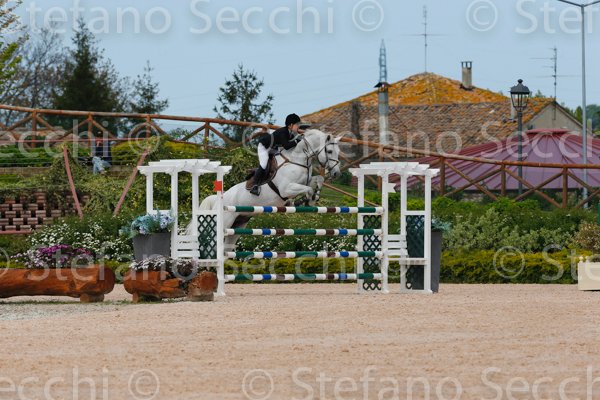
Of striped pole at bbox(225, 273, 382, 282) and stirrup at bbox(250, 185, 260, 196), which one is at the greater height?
stirrup at bbox(250, 185, 260, 196)

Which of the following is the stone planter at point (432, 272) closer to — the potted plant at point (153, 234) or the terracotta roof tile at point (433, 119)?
the potted plant at point (153, 234)

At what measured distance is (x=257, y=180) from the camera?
21.6 meters

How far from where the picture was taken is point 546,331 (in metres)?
13.7

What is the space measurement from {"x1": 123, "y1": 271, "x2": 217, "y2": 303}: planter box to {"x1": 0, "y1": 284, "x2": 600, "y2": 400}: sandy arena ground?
0.34m

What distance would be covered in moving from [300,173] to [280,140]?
636mm

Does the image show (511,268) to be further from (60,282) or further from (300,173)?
(60,282)

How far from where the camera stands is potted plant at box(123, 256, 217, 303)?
17.9m

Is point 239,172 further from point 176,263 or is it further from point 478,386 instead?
point 478,386

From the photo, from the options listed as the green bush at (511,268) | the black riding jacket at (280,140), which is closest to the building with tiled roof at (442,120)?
the green bush at (511,268)

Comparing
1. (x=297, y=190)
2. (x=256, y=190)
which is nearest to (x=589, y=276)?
(x=297, y=190)

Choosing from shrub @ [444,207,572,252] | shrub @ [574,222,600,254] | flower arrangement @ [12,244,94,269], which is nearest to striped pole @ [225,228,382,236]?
flower arrangement @ [12,244,94,269]

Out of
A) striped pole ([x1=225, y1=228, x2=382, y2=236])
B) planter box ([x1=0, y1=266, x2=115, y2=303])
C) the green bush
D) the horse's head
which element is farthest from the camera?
the green bush

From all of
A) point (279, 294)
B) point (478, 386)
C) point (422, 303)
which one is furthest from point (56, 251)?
point (478, 386)

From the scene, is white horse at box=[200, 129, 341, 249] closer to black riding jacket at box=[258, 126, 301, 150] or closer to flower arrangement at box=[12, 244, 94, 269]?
black riding jacket at box=[258, 126, 301, 150]
